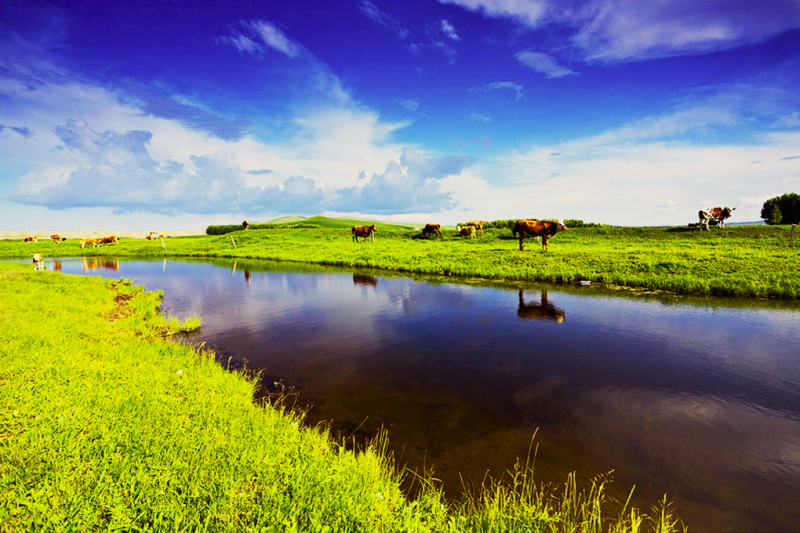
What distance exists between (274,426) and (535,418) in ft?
17.0

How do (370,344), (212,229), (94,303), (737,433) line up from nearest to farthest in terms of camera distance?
1. (737,433)
2. (370,344)
3. (94,303)
4. (212,229)

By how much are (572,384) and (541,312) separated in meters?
7.29

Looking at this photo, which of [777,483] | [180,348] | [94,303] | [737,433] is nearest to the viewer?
[777,483]

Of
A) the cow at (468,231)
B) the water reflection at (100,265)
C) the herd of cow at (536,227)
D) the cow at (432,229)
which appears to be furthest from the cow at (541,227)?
the water reflection at (100,265)

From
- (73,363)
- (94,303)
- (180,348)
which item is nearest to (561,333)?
(180,348)

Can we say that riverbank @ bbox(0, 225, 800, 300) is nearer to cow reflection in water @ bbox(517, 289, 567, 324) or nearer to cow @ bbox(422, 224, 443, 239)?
cow reflection in water @ bbox(517, 289, 567, 324)

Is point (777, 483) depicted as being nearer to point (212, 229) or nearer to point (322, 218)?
point (212, 229)

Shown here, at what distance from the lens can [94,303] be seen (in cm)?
1547

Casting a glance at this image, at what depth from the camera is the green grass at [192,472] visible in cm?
353

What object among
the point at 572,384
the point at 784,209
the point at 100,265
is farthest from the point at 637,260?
the point at 784,209

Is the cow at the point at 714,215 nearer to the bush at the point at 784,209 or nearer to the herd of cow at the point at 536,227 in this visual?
the herd of cow at the point at 536,227

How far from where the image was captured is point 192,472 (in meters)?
4.22

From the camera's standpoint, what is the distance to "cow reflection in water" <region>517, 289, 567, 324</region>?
580 inches

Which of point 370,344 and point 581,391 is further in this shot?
point 370,344
